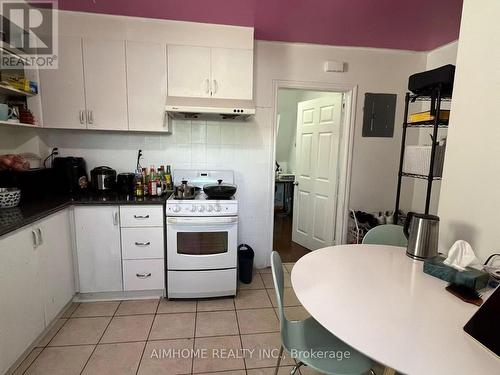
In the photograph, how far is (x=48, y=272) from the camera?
1.90 metres

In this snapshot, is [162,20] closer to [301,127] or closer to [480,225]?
[301,127]

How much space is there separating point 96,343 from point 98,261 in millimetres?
660

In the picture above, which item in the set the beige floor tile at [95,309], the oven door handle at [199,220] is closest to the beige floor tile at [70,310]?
the beige floor tile at [95,309]

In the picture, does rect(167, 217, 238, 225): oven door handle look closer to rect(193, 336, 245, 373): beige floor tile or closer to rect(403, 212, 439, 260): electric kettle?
rect(193, 336, 245, 373): beige floor tile

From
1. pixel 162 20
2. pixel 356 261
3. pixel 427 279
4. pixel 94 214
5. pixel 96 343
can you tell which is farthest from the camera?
pixel 162 20

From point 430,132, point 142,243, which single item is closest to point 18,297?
point 142,243

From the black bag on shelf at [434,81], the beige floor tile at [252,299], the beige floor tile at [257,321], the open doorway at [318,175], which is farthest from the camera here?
the open doorway at [318,175]

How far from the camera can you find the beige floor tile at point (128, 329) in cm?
193

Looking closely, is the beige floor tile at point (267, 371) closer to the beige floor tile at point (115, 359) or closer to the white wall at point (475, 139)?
the beige floor tile at point (115, 359)

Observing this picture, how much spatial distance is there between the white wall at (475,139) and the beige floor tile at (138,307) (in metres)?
2.25

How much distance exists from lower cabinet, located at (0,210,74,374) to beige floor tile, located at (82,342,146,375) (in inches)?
16.4

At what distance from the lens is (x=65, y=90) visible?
2.37 m

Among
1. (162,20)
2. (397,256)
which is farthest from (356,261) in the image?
(162,20)

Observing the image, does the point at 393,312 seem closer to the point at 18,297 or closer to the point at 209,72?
the point at 18,297
